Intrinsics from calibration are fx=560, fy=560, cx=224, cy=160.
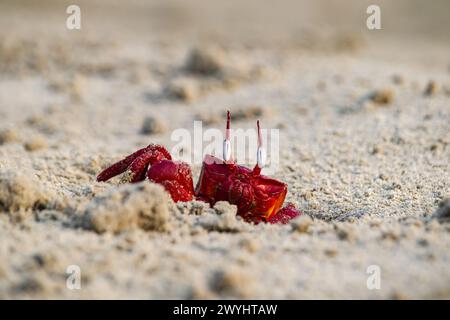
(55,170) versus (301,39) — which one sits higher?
(301,39)

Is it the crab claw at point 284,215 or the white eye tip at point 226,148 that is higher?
the white eye tip at point 226,148

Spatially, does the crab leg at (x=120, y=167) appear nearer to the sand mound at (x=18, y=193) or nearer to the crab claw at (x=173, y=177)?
the crab claw at (x=173, y=177)

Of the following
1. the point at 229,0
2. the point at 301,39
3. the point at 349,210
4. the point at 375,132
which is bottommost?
the point at 349,210

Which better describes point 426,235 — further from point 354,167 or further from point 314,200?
point 354,167

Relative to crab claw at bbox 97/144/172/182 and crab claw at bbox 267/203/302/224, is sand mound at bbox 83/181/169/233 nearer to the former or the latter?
crab claw at bbox 97/144/172/182

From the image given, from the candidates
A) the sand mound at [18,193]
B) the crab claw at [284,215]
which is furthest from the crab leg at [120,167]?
the crab claw at [284,215]

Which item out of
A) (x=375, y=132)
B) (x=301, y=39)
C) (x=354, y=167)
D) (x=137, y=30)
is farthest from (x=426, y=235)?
(x=137, y=30)

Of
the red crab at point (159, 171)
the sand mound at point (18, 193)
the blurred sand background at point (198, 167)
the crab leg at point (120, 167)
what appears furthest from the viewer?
the crab leg at point (120, 167)
